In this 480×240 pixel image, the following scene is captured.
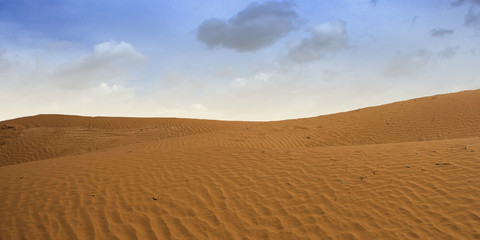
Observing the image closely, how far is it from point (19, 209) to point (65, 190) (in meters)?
0.92

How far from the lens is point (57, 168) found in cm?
870

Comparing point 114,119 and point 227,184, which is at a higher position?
point 114,119

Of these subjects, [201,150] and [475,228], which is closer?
[475,228]

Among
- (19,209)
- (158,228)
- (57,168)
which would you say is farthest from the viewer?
(57,168)

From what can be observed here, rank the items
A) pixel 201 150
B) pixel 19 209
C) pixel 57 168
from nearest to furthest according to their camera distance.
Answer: pixel 19 209 < pixel 57 168 < pixel 201 150

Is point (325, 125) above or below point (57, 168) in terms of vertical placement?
above

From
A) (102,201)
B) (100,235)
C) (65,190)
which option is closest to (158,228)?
(100,235)

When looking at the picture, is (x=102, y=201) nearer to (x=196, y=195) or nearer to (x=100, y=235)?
(x=100, y=235)

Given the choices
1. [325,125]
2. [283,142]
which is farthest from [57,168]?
[325,125]

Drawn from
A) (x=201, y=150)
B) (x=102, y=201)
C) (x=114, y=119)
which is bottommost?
(x=102, y=201)

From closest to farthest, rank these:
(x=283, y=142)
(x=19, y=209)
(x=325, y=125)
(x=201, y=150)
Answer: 1. (x=19, y=209)
2. (x=201, y=150)
3. (x=283, y=142)
4. (x=325, y=125)

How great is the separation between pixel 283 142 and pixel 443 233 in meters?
9.14

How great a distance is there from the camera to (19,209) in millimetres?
5961

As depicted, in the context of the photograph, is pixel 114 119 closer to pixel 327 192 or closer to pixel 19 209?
pixel 19 209
